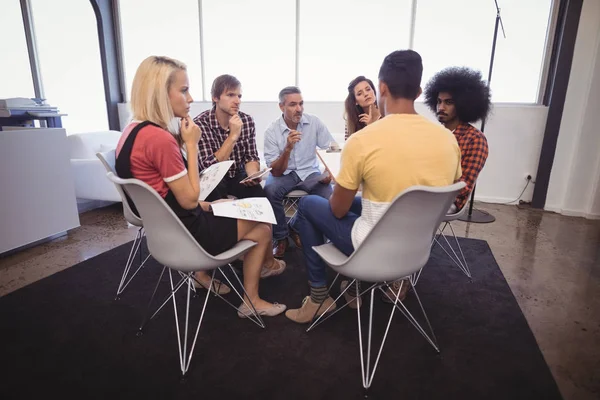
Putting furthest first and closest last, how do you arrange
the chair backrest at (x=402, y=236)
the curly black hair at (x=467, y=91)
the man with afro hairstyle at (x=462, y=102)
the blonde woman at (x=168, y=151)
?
the curly black hair at (x=467, y=91) < the man with afro hairstyle at (x=462, y=102) < the blonde woman at (x=168, y=151) < the chair backrest at (x=402, y=236)

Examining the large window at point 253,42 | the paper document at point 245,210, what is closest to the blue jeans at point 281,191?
the paper document at point 245,210

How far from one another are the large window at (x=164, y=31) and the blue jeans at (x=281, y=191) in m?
2.92

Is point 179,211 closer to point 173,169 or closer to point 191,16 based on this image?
point 173,169

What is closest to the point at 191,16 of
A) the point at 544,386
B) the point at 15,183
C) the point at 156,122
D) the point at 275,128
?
the point at 275,128

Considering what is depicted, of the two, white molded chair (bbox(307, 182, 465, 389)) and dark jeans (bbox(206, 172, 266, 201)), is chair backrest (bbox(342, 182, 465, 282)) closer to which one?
white molded chair (bbox(307, 182, 465, 389))

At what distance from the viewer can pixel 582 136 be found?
3.65 meters

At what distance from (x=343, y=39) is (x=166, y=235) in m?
3.87

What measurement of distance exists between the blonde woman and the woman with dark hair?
1.44 m

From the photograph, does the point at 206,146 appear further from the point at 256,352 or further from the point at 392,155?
the point at 392,155

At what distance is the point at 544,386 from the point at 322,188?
1792 mm

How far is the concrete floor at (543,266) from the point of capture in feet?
5.45

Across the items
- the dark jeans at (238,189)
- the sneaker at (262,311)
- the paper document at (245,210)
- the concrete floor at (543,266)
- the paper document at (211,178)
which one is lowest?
the concrete floor at (543,266)

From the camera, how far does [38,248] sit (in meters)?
2.87

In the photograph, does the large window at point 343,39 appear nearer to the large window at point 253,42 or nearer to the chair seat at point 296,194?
the large window at point 253,42
